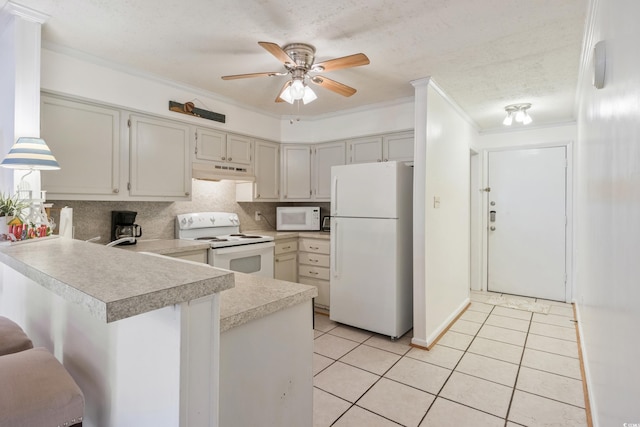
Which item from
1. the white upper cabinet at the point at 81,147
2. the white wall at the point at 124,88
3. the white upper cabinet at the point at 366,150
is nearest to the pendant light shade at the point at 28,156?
the white upper cabinet at the point at 81,147

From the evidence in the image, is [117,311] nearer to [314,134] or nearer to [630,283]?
[630,283]

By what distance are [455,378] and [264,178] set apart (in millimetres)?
2808

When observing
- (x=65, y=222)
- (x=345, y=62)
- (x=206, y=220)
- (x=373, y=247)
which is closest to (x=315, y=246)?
(x=373, y=247)

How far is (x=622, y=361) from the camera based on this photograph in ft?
3.62

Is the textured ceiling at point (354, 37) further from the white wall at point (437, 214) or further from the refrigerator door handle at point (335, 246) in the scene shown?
the refrigerator door handle at point (335, 246)

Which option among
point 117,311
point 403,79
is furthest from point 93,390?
point 403,79

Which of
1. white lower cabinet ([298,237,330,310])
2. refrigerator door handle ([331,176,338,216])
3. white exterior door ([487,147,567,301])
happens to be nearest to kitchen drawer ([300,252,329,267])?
white lower cabinet ([298,237,330,310])

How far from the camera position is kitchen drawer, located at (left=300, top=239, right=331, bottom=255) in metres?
3.69

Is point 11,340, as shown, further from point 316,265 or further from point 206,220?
point 316,265

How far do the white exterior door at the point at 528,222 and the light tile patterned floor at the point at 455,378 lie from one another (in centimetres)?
93

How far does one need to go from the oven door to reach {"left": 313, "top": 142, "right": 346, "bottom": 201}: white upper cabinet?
3.21 feet

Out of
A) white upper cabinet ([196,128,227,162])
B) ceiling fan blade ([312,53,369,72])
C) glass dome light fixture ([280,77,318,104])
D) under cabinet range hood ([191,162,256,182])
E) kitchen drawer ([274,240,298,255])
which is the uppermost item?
ceiling fan blade ([312,53,369,72])

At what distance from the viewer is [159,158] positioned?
2.92 m

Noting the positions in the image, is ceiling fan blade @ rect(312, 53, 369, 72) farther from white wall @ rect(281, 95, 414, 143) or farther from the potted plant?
the potted plant
